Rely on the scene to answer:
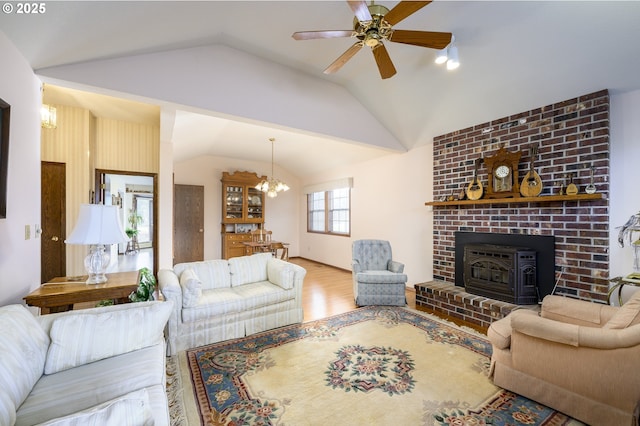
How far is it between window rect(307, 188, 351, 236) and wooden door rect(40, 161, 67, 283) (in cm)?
497

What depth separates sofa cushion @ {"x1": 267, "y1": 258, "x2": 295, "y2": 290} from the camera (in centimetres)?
311

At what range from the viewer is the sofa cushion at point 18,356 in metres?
1.12

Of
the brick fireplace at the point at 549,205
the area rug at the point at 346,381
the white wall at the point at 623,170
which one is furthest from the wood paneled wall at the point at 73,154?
the white wall at the point at 623,170

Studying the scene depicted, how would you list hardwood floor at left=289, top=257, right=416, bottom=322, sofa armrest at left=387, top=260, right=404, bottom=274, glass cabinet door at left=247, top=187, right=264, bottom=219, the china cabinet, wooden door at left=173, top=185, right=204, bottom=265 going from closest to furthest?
1. hardwood floor at left=289, top=257, right=416, bottom=322
2. sofa armrest at left=387, top=260, right=404, bottom=274
3. wooden door at left=173, top=185, right=204, bottom=265
4. the china cabinet
5. glass cabinet door at left=247, top=187, right=264, bottom=219

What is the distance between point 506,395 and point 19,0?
3.96 meters

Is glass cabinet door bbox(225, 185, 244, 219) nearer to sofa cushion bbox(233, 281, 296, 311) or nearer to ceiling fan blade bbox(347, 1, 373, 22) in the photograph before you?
sofa cushion bbox(233, 281, 296, 311)

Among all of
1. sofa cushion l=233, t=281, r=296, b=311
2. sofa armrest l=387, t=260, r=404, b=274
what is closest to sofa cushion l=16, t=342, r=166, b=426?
sofa cushion l=233, t=281, r=296, b=311

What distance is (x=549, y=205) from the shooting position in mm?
3045

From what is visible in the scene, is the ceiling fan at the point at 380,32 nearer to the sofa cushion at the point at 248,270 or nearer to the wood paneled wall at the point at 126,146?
the sofa cushion at the point at 248,270

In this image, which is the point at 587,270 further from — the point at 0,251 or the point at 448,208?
the point at 0,251

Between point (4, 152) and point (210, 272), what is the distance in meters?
1.94

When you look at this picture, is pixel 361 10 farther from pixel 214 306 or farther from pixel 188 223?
pixel 188 223

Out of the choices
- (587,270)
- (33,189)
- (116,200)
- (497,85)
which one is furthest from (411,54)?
(116,200)

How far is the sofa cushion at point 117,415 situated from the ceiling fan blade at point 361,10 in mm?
2185
